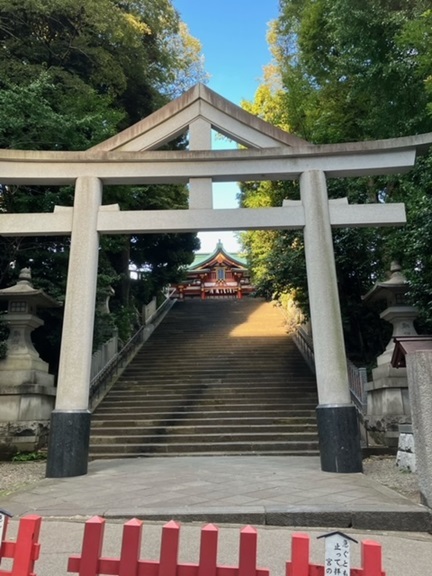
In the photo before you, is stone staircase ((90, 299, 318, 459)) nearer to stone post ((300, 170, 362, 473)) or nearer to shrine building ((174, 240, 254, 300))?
stone post ((300, 170, 362, 473))

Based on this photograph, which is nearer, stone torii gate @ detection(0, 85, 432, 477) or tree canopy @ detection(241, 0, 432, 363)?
stone torii gate @ detection(0, 85, 432, 477)

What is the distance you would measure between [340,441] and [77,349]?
13.1 ft

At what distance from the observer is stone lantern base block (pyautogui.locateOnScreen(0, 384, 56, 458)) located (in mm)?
7984

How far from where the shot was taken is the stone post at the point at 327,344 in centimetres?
602

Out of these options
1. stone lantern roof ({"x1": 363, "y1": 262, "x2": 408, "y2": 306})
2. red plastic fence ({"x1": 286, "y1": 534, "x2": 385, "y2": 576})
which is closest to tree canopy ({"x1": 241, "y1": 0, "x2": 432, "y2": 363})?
stone lantern roof ({"x1": 363, "y1": 262, "x2": 408, "y2": 306})

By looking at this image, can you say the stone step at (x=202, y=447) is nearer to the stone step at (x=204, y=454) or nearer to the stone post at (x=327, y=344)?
the stone step at (x=204, y=454)

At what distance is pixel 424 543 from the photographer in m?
3.52

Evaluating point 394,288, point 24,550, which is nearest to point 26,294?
point 24,550

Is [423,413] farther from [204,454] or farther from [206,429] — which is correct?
[206,429]

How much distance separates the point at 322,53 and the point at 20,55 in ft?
28.6

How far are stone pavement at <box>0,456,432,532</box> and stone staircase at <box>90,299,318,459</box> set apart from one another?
Result: 1.86 m

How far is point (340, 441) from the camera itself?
6.01 m

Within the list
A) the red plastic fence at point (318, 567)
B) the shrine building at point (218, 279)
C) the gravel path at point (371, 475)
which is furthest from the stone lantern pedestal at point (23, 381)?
the shrine building at point (218, 279)

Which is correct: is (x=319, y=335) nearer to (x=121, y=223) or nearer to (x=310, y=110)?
(x=121, y=223)
